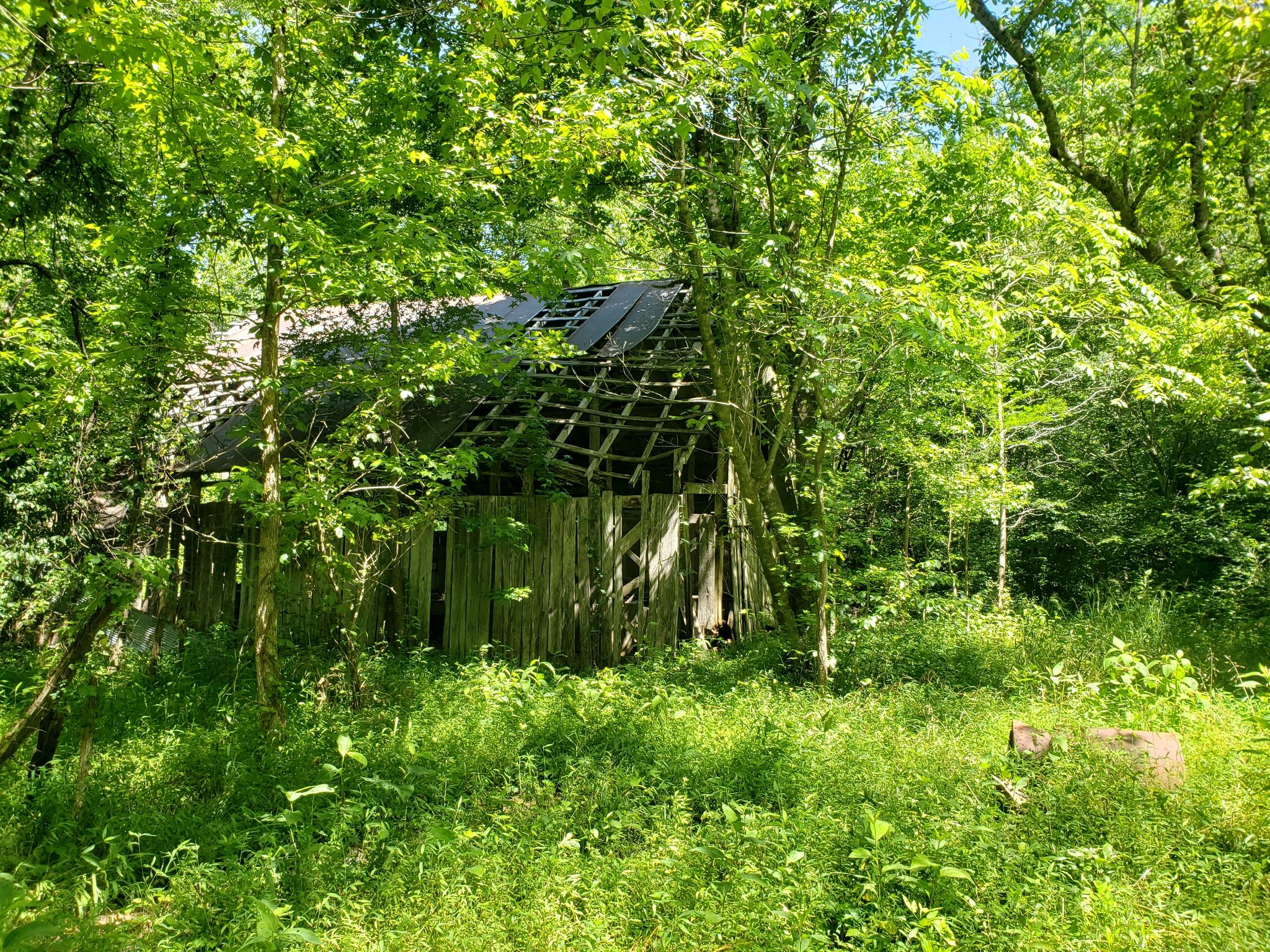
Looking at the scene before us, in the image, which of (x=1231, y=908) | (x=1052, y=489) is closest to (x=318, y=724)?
(x=1231, y=908)

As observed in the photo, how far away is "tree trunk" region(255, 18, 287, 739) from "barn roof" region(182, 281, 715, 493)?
6.48 ft

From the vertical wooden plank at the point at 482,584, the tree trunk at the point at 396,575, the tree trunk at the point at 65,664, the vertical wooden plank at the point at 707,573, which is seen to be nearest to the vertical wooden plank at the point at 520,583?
the vertical wooden plank at the point at 482,584

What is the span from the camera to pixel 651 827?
4414 mm

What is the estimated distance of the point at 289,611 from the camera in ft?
27.9

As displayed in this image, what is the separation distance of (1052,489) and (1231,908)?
38.9ft

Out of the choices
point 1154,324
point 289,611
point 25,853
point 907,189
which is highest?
point 907,189

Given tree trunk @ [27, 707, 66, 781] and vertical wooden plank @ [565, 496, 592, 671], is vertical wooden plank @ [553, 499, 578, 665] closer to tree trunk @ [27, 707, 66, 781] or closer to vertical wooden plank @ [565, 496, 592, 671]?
vertical wooden plank @ [565, 496, 592, 671]

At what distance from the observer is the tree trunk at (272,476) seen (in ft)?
18.3

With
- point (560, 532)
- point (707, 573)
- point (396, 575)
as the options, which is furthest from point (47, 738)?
point (707, 573)

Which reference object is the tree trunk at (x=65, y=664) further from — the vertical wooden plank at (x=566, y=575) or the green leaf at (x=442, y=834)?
the vertical wooden plank at (x=566, y=575)

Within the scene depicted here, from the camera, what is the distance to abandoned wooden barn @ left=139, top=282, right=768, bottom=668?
28.9 ft

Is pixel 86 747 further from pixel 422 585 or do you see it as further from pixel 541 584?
pixel 541 584

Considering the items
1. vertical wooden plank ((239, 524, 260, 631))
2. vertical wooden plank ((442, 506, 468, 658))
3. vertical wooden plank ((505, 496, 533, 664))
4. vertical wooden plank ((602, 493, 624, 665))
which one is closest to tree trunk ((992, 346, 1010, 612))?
vertical wooden plank ((602, 493, 624, 665))

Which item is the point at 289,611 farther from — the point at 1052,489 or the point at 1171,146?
the point at 1052,489
